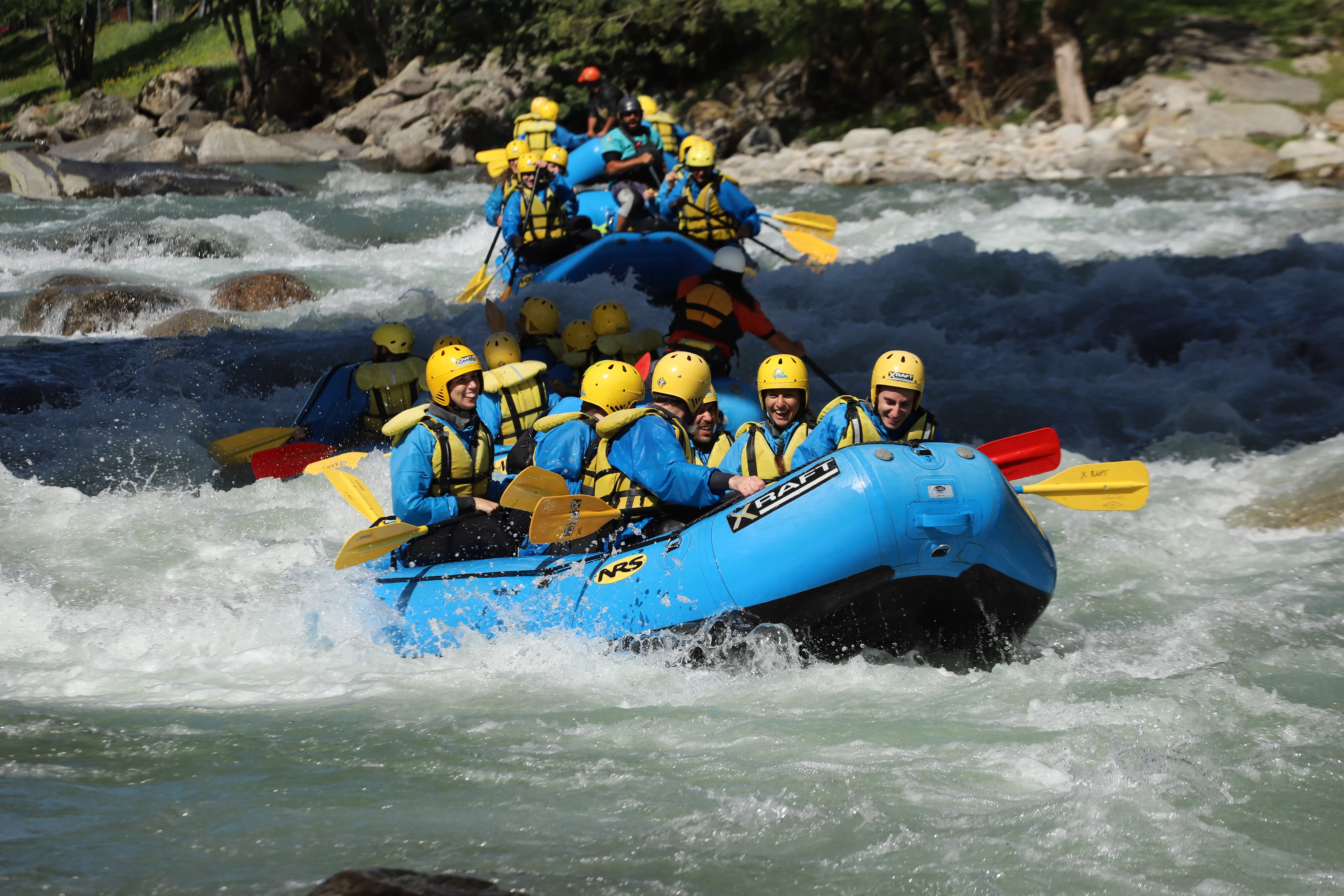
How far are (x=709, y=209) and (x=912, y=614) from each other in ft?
20.5

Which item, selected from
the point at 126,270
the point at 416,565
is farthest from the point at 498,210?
the point at 416,565

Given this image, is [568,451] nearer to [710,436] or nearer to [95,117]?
[710,436]

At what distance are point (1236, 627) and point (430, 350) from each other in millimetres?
6177

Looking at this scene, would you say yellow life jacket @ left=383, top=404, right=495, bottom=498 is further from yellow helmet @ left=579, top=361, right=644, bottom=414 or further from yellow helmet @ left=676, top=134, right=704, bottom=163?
yellow helmet @ left=676, top=134, right=704, bottom=163

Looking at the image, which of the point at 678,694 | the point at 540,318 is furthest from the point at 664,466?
the point at 540,318

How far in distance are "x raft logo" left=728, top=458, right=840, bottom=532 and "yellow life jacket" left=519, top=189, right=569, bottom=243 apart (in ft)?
19.6

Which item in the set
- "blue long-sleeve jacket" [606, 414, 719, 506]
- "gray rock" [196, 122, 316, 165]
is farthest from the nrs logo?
"gray rock" [196, 122, 316, 165]

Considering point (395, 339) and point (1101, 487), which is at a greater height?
point (395, 339)

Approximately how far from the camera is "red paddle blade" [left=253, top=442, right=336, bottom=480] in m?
6.61

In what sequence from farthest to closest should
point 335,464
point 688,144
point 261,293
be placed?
1. point 261,293
2. point 688,144
3. point 335,464

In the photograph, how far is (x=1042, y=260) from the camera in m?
11.9

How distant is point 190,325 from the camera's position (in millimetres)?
10016

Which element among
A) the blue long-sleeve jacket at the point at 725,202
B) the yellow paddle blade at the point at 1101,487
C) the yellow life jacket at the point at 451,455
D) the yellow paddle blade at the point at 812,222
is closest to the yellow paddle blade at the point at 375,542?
the yellow life jacket at the point at 451,455

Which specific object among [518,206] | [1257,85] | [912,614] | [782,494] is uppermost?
[1257,85]
